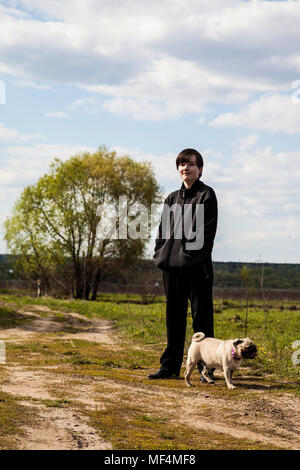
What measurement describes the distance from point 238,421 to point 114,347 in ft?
20.5

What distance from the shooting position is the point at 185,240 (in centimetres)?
667

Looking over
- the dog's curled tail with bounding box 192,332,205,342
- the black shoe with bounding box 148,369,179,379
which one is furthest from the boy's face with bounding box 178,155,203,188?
the black shoe with bounding box 148,369,179,379

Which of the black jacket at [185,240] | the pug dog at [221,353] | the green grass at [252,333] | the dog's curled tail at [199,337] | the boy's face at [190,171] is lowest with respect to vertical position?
the green grass at [252,333]

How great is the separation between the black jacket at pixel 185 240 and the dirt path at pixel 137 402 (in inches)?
56.7

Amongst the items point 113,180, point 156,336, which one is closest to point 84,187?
point 113,180

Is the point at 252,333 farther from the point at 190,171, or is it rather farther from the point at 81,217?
the point at 81,217

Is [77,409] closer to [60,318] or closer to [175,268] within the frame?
[175,268]

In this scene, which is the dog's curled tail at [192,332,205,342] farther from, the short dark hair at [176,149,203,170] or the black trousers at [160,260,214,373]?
the short dark hair at [176,149,203,170]

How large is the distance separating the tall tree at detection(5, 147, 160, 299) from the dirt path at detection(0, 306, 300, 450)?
29.7 meters

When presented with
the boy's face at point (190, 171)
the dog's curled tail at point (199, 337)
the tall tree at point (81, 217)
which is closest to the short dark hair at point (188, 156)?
the boy's face at point (190, 171)

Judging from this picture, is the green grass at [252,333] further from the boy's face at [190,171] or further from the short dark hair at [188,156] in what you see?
the short dark hair at [188,156]

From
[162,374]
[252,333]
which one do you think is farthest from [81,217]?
[162,374]

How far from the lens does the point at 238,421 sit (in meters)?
4.92

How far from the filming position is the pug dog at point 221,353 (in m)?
6.20
